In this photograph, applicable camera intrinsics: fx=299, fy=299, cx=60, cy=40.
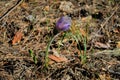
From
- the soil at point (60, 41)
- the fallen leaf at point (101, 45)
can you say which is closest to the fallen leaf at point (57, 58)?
the soil at point (60, 41)

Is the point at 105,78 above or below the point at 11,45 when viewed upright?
below

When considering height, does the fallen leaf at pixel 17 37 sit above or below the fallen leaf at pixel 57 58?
above

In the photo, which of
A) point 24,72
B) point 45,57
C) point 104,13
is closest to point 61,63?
point 45,57

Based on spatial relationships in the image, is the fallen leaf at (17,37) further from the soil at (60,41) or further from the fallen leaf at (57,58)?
the fallen leaf at (57,58)

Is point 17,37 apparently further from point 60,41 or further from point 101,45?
point 101,45

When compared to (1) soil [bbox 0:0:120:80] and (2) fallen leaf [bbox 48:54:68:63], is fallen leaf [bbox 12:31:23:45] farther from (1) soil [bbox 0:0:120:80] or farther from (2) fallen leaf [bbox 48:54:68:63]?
(2) fallen leaf [bbox 48:54:68:63]

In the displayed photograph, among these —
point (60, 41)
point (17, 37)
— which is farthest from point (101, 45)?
point (17, 37)

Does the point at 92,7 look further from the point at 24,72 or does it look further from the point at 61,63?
the point at 24,72

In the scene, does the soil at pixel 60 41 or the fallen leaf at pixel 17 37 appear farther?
the fallen leaf at pixel 17 37
